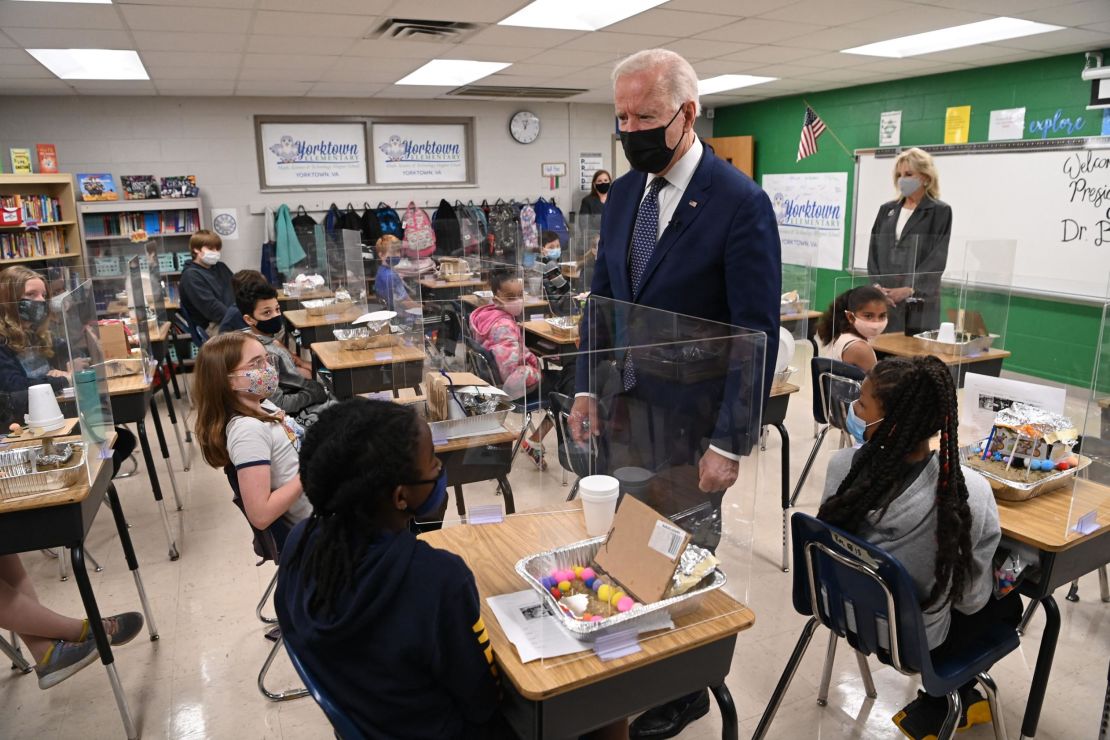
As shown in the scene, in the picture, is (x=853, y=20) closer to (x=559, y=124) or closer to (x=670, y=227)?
(x=670, y=227)

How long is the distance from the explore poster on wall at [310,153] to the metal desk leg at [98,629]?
22.0ft

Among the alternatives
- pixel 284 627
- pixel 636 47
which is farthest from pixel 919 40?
pixel 284 627

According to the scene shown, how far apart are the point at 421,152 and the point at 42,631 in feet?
23.8

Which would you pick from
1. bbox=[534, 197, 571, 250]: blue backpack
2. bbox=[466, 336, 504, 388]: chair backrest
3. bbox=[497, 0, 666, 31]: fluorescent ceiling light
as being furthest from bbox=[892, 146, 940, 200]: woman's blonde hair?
bbox=[534, 197, 571, 250]: blue backpack

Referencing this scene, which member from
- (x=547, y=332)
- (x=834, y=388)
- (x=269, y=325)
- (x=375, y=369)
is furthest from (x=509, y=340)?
(x=834, y=388)

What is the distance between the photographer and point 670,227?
186cm

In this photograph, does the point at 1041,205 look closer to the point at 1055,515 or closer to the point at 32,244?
the point at 1055,515

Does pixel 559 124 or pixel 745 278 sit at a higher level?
pixel 559 124

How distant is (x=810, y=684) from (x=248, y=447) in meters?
1.91

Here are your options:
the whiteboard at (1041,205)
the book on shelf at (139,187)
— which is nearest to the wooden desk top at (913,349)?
the whiteboard at (1041,205)

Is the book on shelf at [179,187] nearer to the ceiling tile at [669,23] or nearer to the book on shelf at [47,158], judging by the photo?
the book on shelf at [47,158]

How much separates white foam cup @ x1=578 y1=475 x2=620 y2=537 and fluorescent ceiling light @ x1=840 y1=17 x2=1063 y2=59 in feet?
16.1

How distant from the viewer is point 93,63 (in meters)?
5.64

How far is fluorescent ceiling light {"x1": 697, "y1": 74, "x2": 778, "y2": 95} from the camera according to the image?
713cm
